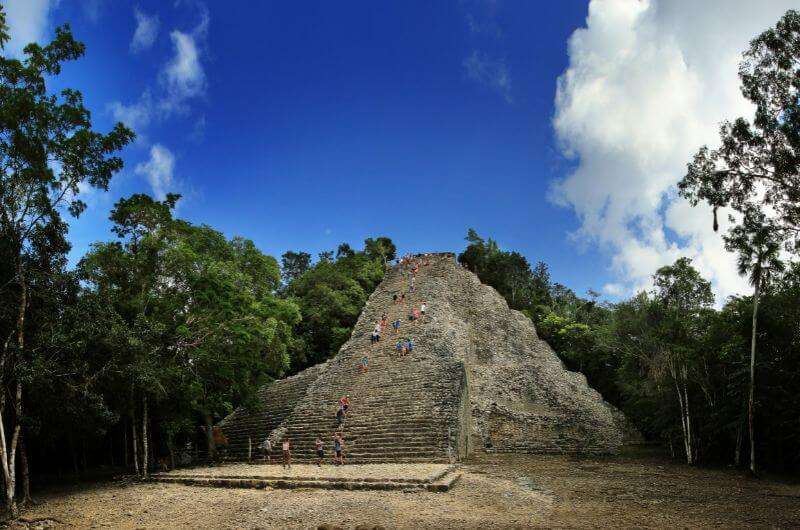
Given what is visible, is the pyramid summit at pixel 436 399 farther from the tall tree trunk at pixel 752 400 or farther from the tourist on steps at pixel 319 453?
the tall tree trunk at pixel 752 400

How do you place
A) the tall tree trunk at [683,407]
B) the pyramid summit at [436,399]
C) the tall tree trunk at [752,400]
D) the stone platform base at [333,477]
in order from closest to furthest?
the stone platform base at [333,477] < the tall tree trunk at [752,400] < the pyramid summit at [436,399] < the tall tree trunk at [683,407]

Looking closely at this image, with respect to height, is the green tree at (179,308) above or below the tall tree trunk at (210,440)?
above

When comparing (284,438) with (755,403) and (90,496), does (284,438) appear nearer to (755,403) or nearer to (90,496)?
(90,496)

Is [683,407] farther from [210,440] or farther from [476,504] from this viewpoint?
[210,440]

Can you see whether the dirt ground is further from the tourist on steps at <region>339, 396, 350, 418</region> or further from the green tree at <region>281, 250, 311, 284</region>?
the green tree at <region>281, 250, 311, 284</region>

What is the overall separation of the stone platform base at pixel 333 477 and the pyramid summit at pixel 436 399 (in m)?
1.46

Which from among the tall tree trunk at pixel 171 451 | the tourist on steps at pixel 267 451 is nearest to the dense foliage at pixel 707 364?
the tourist on steps at pixel 267 451

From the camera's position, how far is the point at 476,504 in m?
9.84

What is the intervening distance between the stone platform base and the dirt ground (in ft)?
1.02

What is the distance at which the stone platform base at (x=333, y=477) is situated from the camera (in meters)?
11.3

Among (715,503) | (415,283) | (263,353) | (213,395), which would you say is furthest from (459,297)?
(715,503)

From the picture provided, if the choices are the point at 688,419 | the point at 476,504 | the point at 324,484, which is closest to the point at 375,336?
the point at 324,484

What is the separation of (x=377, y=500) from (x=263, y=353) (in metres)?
10.3

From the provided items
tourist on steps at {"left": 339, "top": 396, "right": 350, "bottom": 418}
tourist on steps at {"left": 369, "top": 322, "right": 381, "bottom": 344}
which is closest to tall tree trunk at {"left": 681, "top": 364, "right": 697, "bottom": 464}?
tourist on steps at {"left": 339, "top": 396, "right": 350, "bottom": 418}
